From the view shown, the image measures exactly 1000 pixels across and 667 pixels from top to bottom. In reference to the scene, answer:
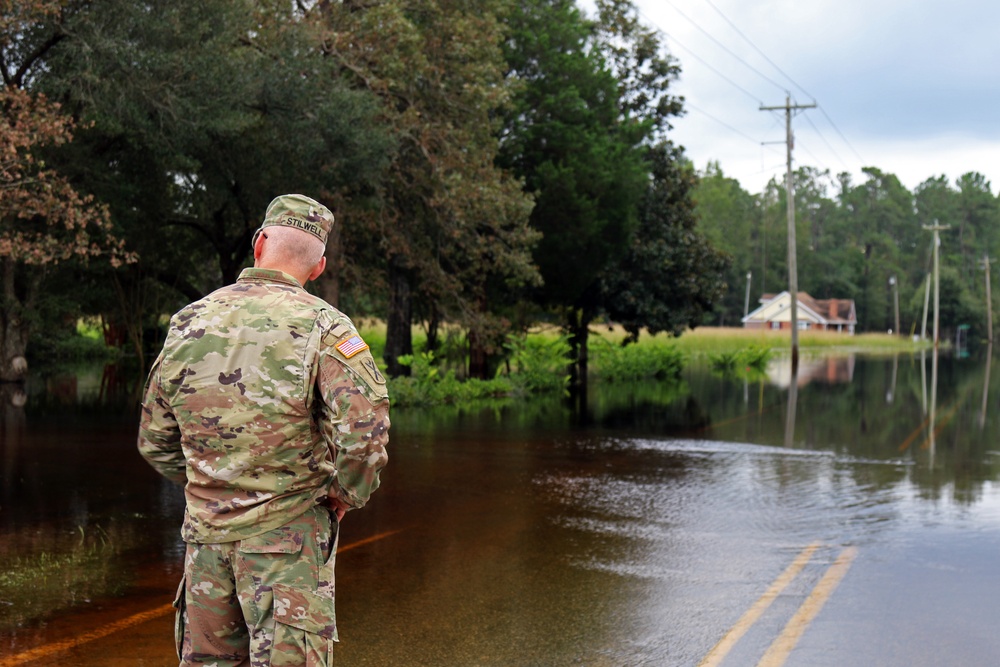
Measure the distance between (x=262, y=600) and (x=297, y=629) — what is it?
0.14 metres

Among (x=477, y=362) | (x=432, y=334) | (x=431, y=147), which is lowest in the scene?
(x=477, y=362)

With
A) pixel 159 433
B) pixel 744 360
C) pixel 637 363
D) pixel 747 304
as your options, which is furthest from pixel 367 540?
pixel 747 304

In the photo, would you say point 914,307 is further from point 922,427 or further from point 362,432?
point 362,432

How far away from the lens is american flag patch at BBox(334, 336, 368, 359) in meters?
3.43

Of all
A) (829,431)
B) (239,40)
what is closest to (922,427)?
(829,431)

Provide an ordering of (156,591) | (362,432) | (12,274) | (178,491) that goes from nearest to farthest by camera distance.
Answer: (362,432) < (156,591) < (178,491) < (12,274)

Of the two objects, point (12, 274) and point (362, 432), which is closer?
point (362, 432)

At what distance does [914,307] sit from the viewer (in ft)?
388

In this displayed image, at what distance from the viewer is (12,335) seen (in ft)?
86.7

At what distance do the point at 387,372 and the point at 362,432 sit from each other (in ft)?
74.1

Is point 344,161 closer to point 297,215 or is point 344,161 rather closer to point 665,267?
point 297,215

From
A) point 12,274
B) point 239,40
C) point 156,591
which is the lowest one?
point 156,591

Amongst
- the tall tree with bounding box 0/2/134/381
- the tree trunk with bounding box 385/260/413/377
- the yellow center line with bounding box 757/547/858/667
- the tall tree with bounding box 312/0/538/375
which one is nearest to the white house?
the tree trunk with bounding box 385/260/413/377

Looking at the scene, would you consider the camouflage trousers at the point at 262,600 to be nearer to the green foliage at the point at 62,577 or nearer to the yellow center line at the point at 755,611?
the yellow center line at the point at 755,611
